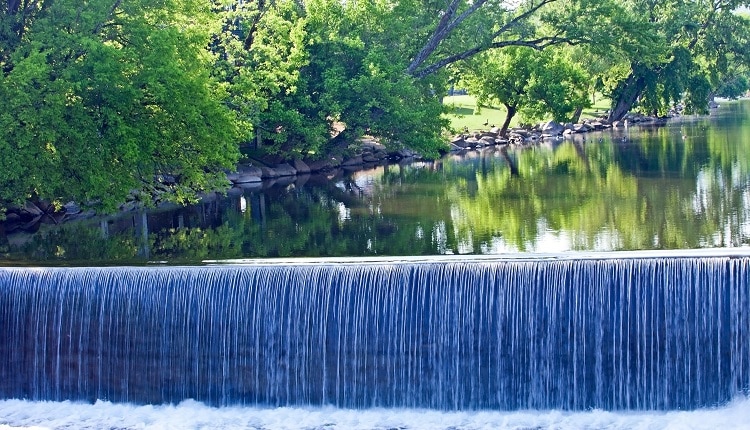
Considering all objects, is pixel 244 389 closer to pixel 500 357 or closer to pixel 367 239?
pixel 500 357

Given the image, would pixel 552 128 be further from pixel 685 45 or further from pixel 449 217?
pixel 449 217

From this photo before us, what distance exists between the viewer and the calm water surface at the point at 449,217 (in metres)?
19.8

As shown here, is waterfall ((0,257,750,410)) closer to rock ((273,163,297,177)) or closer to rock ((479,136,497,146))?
rock ((273,163,297,177))

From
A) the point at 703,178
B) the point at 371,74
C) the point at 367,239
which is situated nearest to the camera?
the point at 367,239

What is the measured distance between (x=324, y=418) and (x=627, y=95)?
5261 cm

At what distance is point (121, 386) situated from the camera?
1536cm

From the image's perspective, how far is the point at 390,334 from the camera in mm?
14984

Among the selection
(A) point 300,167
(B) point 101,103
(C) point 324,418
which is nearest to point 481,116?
(A) point 300,167

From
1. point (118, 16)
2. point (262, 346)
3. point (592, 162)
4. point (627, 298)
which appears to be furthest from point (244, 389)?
point (592, 162)

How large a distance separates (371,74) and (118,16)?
1361cm

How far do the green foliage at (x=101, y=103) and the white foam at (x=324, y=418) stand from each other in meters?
8.23

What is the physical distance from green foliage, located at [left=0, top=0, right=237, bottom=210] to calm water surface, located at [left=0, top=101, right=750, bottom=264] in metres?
1.39

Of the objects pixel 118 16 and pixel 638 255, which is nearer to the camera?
pixel 638 255

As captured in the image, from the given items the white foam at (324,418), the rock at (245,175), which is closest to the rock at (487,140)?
the rock at (245,175)
